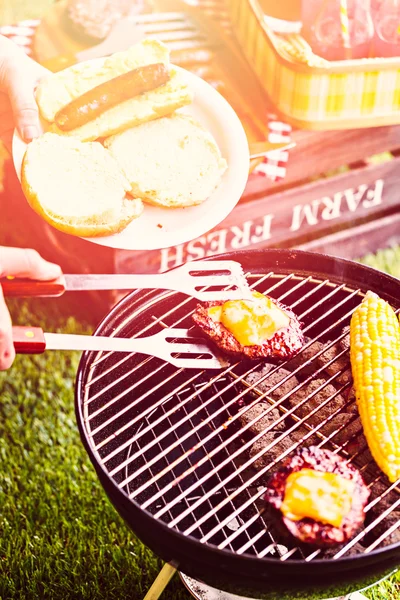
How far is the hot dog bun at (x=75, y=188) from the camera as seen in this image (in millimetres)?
1752

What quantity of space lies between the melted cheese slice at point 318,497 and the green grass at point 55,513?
967 mm

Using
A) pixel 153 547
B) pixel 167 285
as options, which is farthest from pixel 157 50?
pixel 153 547

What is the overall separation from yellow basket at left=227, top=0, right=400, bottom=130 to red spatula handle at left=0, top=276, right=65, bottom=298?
3.36 feet

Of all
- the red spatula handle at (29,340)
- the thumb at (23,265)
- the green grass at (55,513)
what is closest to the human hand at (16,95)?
the thumb at (23,265)

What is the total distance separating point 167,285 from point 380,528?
2.54 ft

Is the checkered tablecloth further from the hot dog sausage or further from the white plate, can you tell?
the hot dog sausage

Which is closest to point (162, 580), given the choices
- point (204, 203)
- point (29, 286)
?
point (29, 286)

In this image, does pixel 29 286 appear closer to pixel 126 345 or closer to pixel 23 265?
pixel 23 265

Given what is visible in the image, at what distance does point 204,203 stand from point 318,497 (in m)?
0.83

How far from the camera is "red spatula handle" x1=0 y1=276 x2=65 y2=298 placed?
1566mm

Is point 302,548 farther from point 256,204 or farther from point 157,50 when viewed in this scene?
point 256,204

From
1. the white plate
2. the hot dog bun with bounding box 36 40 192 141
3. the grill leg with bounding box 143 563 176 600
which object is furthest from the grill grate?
the hot dog bun with bounding box 36 40 192 141

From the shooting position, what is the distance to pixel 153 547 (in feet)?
5.18

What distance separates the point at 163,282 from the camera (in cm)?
177
